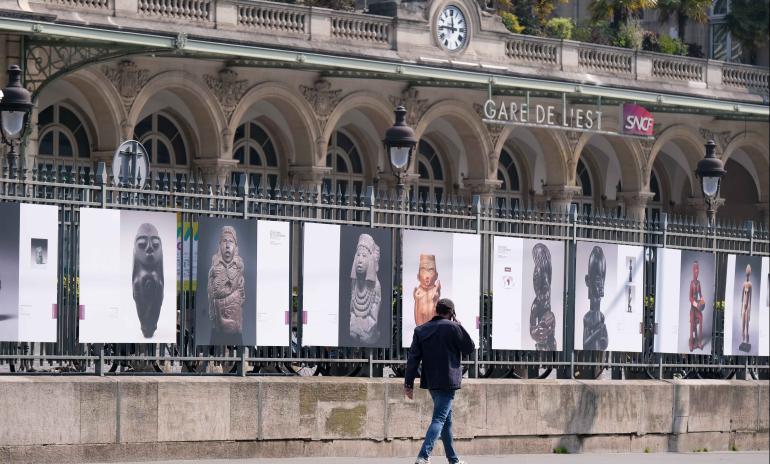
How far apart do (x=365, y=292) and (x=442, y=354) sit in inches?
112

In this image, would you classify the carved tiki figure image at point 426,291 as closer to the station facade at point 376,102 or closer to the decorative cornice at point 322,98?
the station facade at point 376,102

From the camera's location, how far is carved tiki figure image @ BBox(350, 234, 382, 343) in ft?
62.6

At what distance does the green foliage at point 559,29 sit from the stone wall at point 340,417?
21959 mm

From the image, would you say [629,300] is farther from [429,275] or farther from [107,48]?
[107,48]

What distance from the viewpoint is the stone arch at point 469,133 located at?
40.6 metres

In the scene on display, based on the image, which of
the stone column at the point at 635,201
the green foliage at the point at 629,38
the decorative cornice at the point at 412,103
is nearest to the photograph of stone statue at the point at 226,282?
the decorative cornice at the point at 412,103

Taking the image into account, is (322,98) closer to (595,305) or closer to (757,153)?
(757,153)

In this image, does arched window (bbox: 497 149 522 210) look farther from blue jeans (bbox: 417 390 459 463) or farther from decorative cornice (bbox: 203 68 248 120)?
blue jeans (bbox: 417 390 459 463)

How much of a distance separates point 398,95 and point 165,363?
872 inches

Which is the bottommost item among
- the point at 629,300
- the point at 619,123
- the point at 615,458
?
the point at 615,458

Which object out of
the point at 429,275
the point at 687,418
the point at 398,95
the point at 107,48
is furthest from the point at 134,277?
the point at 398,95

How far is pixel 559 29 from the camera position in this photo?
147 ft

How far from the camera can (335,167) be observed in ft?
134

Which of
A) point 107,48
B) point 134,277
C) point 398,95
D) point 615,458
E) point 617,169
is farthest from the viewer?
point 617,169
